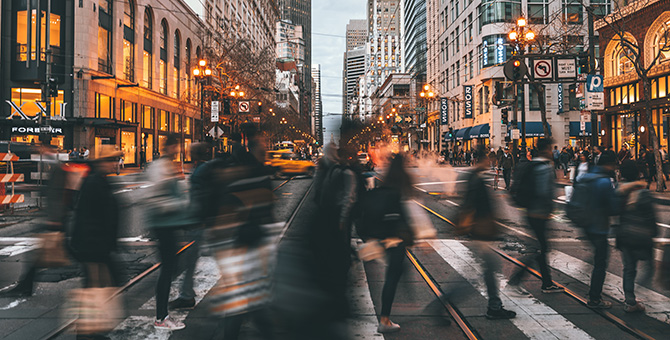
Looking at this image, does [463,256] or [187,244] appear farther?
[187,244]

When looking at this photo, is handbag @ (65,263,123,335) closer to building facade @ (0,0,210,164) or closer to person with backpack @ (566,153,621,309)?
person with backpack @ (566,153,621,309)

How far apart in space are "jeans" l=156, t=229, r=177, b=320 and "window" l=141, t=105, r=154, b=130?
43575 millimetres

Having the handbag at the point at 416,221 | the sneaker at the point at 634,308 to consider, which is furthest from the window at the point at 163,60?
the sneaker at the point at 634,308

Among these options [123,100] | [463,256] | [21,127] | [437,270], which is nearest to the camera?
[437,270]

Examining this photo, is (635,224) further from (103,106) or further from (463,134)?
(463,134)

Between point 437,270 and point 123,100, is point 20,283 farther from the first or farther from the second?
point 123,100

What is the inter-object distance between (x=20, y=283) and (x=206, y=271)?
2.38 m

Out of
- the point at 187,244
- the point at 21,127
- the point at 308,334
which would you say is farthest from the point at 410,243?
the point at 21,127

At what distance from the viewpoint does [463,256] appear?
7.78 m

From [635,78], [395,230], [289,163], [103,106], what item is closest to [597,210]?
[395,230]

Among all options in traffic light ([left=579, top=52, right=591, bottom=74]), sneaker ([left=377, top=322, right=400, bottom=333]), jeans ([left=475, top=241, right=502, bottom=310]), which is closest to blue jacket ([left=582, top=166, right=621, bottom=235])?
jeans ([left=475, top=241, right=502, bottom=310])

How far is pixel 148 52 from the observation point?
4538 cm

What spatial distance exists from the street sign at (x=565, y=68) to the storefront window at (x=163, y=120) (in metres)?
41.3

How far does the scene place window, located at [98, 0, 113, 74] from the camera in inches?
Answer: 1437
